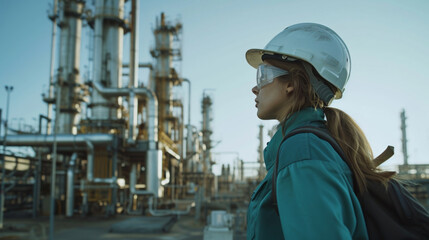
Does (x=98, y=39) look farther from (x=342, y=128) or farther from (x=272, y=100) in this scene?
(x=342, y=128)

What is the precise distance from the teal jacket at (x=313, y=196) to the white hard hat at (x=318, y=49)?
0.41 metres

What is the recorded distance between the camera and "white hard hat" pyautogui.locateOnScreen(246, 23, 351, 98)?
1.42 m

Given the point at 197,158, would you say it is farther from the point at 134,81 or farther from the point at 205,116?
the point at 134,81

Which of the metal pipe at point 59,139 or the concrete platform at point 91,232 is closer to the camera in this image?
the concrete platform at point 91,232

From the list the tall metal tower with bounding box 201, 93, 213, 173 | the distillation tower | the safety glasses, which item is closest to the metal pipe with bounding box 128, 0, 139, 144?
the distillation tower

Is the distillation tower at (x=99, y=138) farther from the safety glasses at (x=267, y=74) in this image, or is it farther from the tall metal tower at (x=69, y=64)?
the safety glasses at (x=267, y=74)

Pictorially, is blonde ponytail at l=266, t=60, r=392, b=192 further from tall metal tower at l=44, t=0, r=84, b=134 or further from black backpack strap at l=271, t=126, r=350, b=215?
tall metal tower at l=44, t=0, r=84, b=134

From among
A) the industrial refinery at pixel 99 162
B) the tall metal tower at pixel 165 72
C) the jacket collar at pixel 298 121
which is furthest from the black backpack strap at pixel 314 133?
the tall metal tower at pixel 165 72

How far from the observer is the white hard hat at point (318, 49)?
1.42m

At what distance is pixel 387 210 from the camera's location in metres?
1.21

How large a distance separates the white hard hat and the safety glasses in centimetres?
6

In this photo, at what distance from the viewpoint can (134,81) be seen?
23.0 meters

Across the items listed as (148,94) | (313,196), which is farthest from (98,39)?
(313,196)

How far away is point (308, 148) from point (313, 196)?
148 mm
